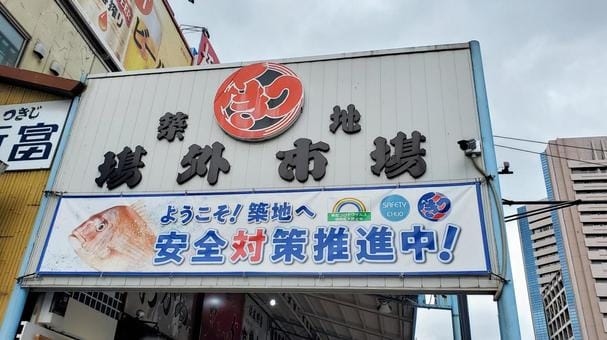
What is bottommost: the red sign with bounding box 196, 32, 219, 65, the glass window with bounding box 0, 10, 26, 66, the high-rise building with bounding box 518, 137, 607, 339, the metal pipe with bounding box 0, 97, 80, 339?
the metal pipe with bounding box 0, 97, 80, 339

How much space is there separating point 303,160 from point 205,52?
15.7m

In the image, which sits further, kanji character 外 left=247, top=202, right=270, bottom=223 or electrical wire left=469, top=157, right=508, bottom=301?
kanji character 外 left=247, top=202, right=270, bottom=223

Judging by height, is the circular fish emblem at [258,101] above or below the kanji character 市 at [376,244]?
above

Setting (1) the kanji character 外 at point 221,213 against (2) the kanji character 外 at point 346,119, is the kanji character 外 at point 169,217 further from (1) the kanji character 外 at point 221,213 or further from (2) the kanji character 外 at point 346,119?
(2) the kanji character 外 at point 346,119

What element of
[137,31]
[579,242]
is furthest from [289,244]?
[579,242]

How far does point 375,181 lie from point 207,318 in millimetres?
7264

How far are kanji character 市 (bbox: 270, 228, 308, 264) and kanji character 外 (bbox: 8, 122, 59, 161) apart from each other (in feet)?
15.6

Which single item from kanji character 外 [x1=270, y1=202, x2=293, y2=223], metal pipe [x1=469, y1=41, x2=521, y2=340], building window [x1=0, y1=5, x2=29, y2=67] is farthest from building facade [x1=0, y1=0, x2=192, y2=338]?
metal pipe [x1=469, y1=41, x2=521, y2=340]

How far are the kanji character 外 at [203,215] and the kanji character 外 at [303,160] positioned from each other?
1.27m

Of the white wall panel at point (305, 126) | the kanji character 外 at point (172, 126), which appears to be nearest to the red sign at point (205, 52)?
the white wall panel at point (305, 126)

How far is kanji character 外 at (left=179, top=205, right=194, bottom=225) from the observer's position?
7.30 metres

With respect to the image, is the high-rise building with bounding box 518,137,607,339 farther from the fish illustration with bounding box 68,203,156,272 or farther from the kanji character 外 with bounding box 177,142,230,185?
the fish illustration with bounding box 68,203,156,272

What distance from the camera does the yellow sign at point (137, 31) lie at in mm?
14320

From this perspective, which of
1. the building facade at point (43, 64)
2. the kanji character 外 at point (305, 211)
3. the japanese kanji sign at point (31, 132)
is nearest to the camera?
the kanji character 外 at point (305, 211)
